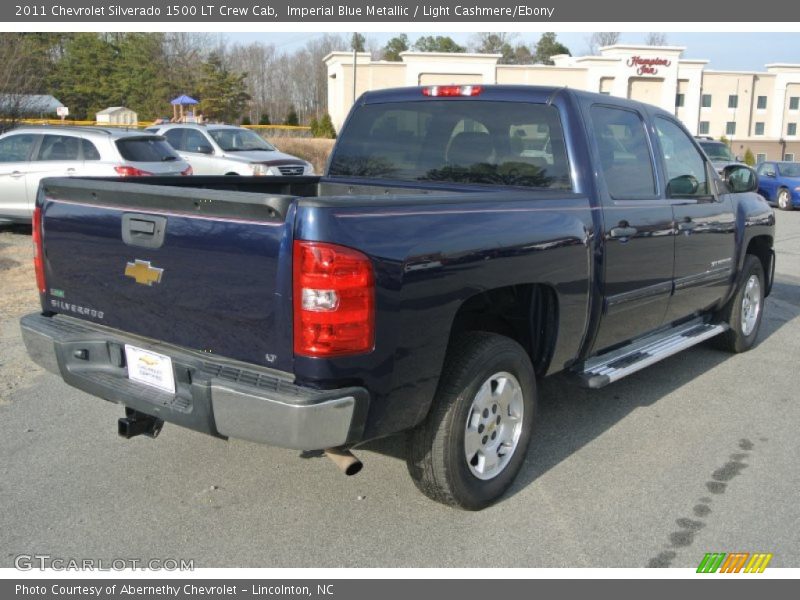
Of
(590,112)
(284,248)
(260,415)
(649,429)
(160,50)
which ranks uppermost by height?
(160,50)

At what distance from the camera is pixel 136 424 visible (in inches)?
137

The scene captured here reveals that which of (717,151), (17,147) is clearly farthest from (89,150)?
(717,151)

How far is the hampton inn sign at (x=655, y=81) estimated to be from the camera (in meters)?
52.9

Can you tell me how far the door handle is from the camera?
4.24 meters

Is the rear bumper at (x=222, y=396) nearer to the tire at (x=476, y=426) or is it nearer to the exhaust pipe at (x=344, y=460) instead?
the exhaust pipe at (x=344, y=460)

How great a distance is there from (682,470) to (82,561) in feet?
10.1

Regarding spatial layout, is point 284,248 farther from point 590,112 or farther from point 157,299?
point 590,112

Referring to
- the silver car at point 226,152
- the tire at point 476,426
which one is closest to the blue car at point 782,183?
the silver car at point 226,152

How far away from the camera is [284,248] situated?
9.09ft

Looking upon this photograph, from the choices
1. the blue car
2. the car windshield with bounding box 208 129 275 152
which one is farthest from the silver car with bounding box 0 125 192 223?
the blue car

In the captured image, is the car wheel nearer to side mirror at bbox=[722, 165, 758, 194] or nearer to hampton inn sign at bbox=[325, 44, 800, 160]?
side mirror at bbox=[722, 165, 758, 194]

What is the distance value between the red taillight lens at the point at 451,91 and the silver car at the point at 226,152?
1102 centimetres
